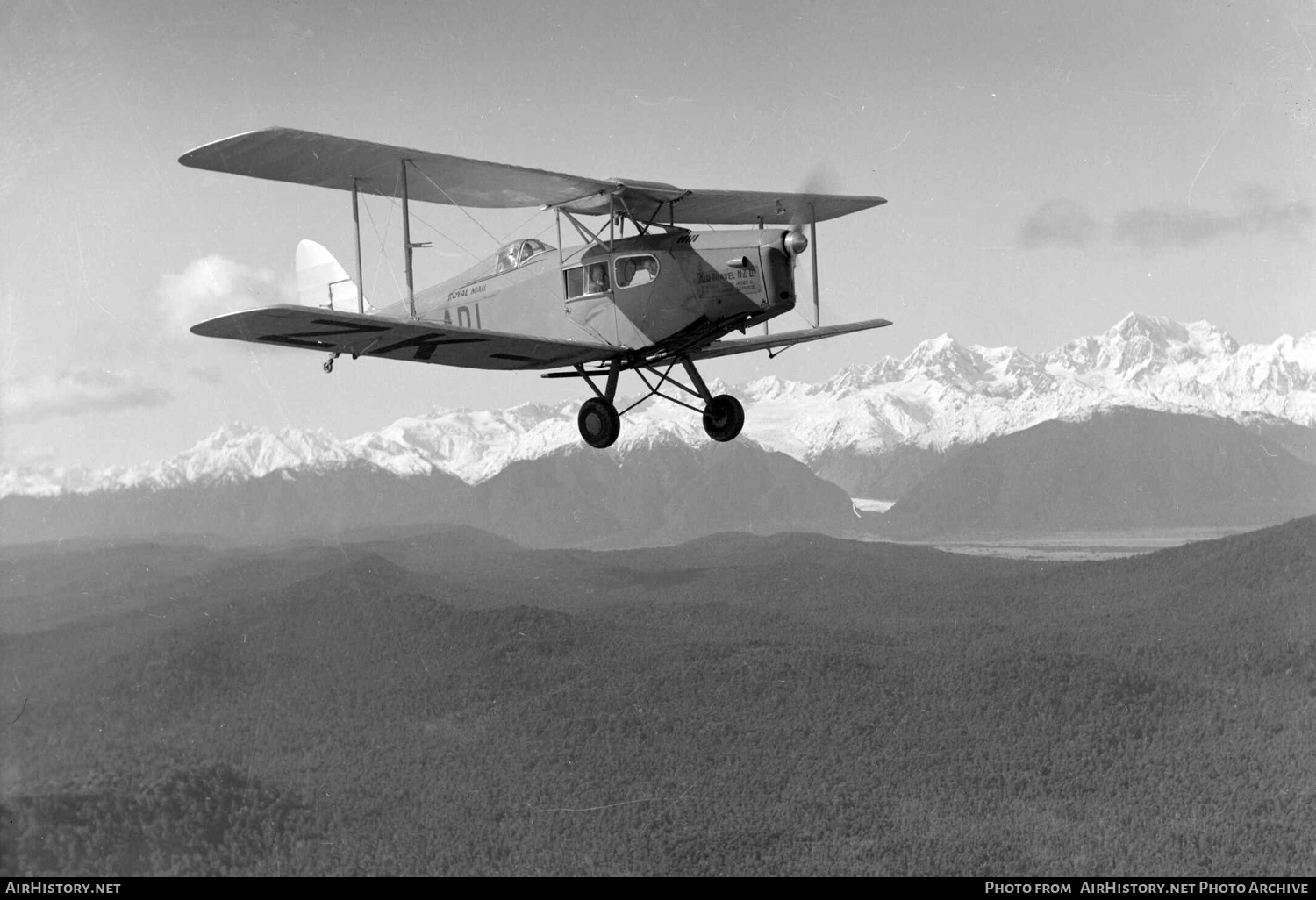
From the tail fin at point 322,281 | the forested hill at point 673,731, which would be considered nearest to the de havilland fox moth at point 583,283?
the tail fin at point 322,281

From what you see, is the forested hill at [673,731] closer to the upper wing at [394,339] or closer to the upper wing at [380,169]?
the upper wing at [394,339]

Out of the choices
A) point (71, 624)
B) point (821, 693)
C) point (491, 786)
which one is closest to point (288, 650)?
point (71, 624)

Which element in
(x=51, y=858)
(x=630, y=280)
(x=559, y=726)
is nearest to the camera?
(x=630, y=280)

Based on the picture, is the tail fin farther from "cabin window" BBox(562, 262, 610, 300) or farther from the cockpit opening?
"cabin window" BBox(562, 262, 610, 300)

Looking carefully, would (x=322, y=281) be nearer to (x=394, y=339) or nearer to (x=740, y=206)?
(x=394, y=339)

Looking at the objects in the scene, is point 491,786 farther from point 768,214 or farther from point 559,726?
point 768,214

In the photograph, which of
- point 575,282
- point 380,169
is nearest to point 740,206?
point 575,282
